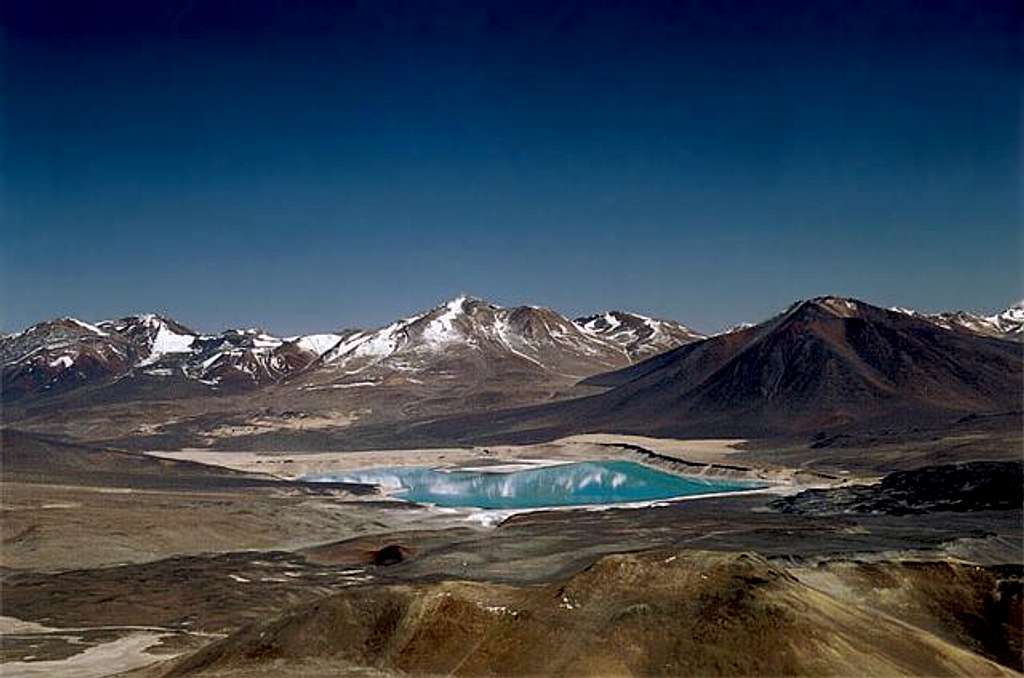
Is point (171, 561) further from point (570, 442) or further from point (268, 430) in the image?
point (268, 430)

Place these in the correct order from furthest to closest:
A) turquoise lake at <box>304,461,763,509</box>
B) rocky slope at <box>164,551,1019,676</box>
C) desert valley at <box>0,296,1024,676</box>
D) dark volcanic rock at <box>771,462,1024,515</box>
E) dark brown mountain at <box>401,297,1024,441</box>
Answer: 1. dark brown mountain at <box>401,297,1024,441</box>
2. turquoise lake at <box>304,461,763,509</box>
3. dark volcanic rock at <box>771,462,1024,515</box>
4. desert valley at <box>0,296,1024,676</box>
5. rocky slope at <box>164,551,1019,676</box>

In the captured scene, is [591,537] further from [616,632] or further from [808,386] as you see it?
[808,386]

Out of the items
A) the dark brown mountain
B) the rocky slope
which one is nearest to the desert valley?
the rocky slope

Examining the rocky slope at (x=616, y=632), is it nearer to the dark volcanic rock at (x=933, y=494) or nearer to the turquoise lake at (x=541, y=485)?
the dark volcanic rock at (x=933, y=494)

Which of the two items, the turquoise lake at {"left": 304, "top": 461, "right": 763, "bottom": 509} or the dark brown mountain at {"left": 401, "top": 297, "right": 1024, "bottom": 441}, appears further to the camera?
the dark brown mountain at {"left": 401, "top": 297, "right": 1024, "bottom": 441}

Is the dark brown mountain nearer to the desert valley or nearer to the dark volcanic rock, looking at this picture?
the desert valley

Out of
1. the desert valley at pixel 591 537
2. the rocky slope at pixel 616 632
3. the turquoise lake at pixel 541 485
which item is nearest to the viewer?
the rocky slope at pixel 616 632

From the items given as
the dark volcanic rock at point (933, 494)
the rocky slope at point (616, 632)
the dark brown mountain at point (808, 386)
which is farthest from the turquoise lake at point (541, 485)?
the rocky slope at point (616, 632)
